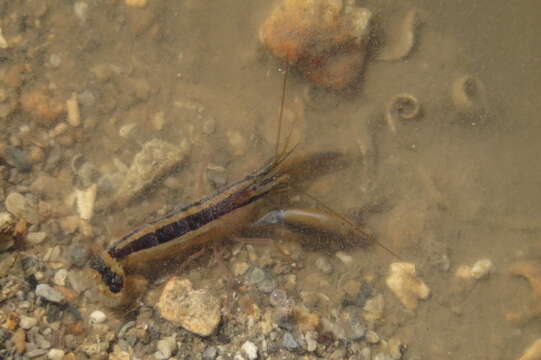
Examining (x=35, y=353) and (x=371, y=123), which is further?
(x=371, y=123)

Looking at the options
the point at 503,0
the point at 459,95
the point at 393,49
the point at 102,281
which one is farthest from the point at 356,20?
the point at 102,281

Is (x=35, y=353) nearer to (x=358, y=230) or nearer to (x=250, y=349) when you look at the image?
(x=250, y=349)

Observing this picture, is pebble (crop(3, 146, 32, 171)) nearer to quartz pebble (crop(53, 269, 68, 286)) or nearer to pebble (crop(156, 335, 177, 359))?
quartz pebble (crop(53, 269, 68, 286))

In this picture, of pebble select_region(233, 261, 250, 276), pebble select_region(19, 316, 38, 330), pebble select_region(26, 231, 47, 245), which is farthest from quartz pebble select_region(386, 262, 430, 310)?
pebble select_region(26, 231, 47, 245)

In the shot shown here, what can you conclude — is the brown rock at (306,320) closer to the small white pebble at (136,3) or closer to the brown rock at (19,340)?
the brown rock at (19,340)

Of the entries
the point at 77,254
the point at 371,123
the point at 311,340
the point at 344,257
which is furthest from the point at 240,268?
the point at 371,123

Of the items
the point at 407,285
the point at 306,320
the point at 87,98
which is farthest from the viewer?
the point at 87,98

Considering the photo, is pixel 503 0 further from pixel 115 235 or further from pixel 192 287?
pixel 115 235
